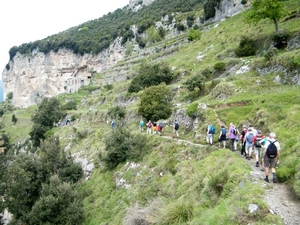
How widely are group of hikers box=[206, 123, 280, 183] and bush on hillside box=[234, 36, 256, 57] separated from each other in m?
16.8

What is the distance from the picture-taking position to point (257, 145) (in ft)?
39.0

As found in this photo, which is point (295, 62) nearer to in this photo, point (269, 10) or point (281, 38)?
point (281, 38)

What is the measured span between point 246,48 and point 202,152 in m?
18.6

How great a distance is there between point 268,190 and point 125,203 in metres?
10.3

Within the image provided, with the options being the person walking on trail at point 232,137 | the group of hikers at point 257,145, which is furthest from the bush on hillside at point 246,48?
the person walking on trail at point 232,137

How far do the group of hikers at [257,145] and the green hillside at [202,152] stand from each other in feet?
1.49

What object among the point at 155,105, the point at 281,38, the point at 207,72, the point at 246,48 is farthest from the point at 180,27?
the point at 155,105

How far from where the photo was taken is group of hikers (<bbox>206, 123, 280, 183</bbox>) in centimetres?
962

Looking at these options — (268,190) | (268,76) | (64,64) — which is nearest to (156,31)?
(64,64)

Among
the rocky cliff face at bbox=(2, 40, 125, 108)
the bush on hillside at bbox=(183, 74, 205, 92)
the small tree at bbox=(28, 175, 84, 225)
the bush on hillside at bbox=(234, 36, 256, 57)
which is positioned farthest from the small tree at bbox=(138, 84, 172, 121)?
the rocky cliff face at bbox=(2, 40, 125, 108)

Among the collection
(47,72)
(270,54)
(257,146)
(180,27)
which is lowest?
(257,146)

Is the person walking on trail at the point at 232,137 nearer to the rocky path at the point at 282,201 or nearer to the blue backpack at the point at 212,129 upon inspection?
the blue backpack at the point at 212,129

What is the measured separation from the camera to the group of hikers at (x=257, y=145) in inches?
379

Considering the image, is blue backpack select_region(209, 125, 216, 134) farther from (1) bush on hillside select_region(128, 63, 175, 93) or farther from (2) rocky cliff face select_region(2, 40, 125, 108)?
(2) rocky cliff face select_region(2, 40, 125, 108)
